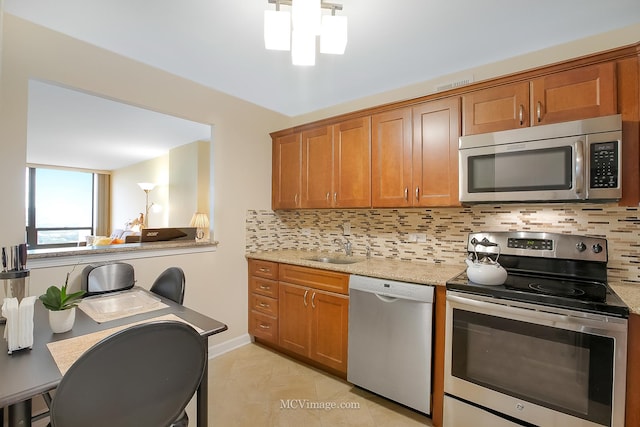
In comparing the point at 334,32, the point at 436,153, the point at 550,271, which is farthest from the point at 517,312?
the point at 334,32

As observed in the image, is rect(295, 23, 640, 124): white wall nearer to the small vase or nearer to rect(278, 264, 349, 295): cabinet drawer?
rect(278, 264, 349, 295): cabinet drawer

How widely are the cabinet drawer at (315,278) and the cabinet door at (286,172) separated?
28.4 inches

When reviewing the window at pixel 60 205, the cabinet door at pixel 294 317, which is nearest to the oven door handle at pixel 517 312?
the cabinet door at pixel 294 317

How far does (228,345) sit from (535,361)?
2.36 m

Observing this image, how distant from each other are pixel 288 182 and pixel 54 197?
718 centimetres

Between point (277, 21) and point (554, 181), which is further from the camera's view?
point (554, 181)

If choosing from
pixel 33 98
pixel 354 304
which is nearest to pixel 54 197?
pixel 33 98

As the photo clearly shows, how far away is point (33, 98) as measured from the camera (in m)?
3.07

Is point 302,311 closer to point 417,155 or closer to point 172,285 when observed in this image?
point 172,285

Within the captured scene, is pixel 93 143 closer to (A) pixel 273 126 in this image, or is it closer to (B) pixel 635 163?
(A) pixel 273 126

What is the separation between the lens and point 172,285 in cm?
180

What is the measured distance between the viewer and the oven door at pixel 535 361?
1.28m

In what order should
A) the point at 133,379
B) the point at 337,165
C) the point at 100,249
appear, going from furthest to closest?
the point at 337,165, the point at 100,249, the point at 133,379

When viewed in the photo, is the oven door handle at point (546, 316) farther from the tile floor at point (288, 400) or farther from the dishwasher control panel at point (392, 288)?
the tile floor at point (288, 400)
